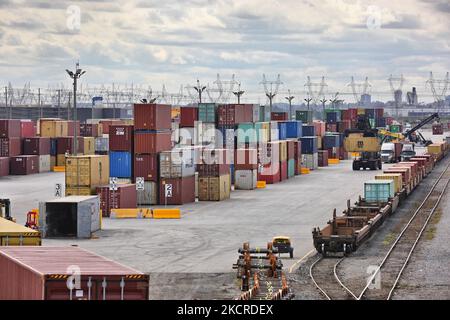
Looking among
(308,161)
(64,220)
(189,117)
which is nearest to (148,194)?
(64,220)

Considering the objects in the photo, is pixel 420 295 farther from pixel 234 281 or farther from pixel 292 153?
pixel 292 153

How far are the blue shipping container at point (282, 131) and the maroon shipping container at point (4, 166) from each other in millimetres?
28950

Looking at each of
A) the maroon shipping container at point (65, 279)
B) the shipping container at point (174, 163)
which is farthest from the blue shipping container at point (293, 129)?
the maroon shipping container at point (65, 279)

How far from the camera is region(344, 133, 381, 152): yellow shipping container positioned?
125 meters

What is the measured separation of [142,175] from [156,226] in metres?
12.5

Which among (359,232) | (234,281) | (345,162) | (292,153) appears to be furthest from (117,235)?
(345,162)

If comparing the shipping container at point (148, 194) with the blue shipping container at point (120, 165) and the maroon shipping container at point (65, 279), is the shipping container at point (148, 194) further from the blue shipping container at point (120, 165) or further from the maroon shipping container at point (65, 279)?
the maroon shipping container at point (65, 279)

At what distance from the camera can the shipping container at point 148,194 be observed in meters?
74.2

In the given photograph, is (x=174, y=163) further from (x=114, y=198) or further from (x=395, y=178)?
(x=395, y=178)

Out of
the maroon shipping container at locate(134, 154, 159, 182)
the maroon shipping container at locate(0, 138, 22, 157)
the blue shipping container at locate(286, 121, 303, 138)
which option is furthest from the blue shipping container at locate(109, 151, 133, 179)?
the blue shipping container at locate(286, 121, 303, 138)

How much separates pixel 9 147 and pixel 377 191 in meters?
53.5

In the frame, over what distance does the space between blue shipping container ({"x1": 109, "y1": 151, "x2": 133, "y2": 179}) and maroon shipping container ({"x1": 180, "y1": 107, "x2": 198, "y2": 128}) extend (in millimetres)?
22055

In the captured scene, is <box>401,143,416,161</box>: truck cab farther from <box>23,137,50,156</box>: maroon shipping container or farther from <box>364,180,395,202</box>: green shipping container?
<box>364,180,395,202</box>: green shipping container

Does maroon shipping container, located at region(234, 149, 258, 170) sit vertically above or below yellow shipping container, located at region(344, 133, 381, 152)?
below
